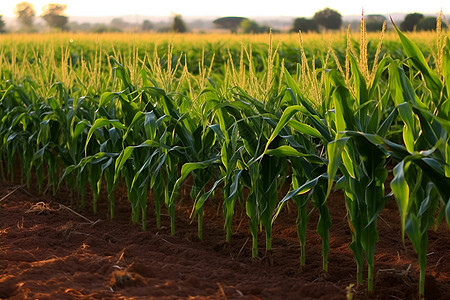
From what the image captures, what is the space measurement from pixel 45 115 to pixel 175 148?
1.85 m

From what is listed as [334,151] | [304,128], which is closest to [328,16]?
[304,128]

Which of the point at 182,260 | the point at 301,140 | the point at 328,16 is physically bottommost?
the point at 182,260

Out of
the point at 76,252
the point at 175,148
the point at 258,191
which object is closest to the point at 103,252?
the point at 76,252

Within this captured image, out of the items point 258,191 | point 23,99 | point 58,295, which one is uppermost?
point 23,99

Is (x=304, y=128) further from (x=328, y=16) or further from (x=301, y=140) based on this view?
(x=328, y=16)

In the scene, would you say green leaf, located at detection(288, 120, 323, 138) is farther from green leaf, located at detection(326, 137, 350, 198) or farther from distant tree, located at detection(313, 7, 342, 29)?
distant tree, located at detection(313, 7, 342, 29)

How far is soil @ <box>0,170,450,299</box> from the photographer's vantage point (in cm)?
267

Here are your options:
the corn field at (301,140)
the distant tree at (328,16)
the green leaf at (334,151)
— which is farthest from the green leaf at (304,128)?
the distant tree at (328,16)

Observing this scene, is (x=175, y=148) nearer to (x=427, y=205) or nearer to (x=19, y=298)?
(x=19, y=298)

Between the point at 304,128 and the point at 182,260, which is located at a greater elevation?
the point at 304,128

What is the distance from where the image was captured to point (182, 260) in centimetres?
320

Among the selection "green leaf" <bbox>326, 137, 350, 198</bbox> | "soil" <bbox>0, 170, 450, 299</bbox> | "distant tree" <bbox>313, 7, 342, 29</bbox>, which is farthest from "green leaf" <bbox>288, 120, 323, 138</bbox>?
"distant tree" <bbox>313, 7, 342, 29</bbox>

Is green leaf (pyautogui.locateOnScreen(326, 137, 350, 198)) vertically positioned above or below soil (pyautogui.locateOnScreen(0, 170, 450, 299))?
above

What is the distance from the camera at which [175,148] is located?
11.6ft
